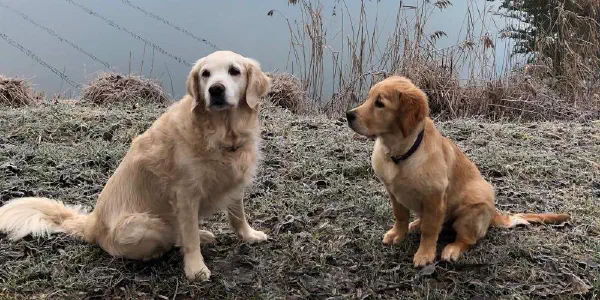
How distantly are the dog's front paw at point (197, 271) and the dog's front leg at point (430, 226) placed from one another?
43.2 inches

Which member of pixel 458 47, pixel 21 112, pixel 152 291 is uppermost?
pixel 458 47

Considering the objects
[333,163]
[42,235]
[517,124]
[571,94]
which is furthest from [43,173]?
[571,94]

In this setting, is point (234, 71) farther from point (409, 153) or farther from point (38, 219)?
point (38, 219)

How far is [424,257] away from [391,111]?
2.60 ft

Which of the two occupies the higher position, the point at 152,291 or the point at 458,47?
the point at 458,47

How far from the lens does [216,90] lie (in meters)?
2.59

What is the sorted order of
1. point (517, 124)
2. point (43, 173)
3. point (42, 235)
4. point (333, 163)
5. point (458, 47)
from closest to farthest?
point (42, 235)
point (43, 173)
point (333, 163)
point (517, 124)
point (458, 47)

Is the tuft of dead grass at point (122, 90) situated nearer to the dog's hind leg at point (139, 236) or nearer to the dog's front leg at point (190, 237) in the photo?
the dog's hind leg at point (139, 236)

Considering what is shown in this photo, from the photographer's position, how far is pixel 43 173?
3828mm

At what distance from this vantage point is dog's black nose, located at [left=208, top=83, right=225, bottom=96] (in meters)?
2.59

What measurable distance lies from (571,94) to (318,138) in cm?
396

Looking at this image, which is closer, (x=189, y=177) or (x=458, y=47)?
(x=189, y=177)

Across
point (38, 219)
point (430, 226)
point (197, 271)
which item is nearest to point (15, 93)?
point (38, 219)

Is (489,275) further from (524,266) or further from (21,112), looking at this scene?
(21,112)
